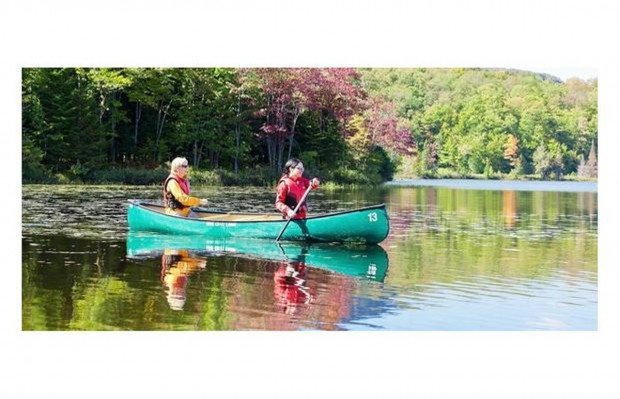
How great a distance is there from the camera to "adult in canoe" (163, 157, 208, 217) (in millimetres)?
10727

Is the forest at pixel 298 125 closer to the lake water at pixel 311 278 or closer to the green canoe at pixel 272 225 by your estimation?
the lake water at pixel 311 278

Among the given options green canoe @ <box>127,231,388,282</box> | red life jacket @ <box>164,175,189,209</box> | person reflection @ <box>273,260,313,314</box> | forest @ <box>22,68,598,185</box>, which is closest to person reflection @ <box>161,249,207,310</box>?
green canoe @ <box>127,231,388,282</box>

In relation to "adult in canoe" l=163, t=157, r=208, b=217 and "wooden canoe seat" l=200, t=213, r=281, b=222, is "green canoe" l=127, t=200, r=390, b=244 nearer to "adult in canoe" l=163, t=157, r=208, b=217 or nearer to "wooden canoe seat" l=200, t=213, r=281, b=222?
"wooden canoe seat" l=200, t=213, r=281, b=222

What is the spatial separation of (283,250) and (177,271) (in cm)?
173

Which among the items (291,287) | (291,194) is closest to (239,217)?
(291,194)

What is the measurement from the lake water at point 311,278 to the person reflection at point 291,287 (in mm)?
15

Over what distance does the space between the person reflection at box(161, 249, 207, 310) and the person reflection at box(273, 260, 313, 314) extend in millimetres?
725

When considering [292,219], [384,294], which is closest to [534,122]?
[292,219]

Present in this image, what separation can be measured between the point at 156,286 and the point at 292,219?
9.29ft

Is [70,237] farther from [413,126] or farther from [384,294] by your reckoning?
[413,126]

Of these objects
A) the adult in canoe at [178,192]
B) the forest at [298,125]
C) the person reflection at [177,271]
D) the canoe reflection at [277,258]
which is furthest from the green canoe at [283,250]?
the forest at [298,125]

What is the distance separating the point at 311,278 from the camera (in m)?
8.25

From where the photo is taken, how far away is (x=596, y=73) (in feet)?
35.9

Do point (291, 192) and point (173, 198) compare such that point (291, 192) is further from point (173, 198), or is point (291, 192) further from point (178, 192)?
point (173, 198)
